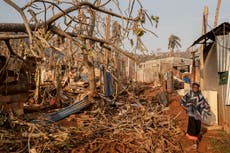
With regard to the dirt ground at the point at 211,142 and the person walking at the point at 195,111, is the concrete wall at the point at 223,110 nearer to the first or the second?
the dirt ground at the point at 211,142

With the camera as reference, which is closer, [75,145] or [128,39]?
[128,39]

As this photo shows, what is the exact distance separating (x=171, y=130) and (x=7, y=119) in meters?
4.79

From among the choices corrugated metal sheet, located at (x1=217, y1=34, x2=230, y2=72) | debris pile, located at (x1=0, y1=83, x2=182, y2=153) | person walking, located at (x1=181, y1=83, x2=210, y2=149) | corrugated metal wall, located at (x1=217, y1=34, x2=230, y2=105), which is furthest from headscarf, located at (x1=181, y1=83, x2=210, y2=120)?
corrugated metal sheet, located at (x1=217, y1=34, x2=230, y2=72)

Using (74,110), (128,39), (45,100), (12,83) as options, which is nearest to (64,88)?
(45,100)

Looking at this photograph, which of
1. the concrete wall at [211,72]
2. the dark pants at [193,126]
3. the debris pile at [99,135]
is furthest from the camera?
the concrete wall at [211,72]

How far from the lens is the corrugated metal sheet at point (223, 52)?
800 centimetres

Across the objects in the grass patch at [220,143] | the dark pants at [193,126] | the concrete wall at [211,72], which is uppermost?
the concrete wall at [211,72]

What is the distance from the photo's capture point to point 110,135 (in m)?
7.41

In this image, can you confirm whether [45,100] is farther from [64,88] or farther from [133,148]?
[133,148]

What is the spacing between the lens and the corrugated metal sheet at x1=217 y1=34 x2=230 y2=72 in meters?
8.00

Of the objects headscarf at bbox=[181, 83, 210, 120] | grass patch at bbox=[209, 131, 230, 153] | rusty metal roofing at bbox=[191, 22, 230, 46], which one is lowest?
grass patch at bbox=[209, 131, 230, 153]

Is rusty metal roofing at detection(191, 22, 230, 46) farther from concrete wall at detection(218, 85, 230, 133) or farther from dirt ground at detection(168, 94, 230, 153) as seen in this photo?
dirt ground at detection(168, 94, 230, 153)

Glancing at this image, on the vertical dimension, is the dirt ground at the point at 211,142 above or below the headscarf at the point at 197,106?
below

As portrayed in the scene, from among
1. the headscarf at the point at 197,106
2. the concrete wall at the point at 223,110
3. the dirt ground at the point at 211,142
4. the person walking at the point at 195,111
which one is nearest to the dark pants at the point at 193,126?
the person walking at the point at 195,111
